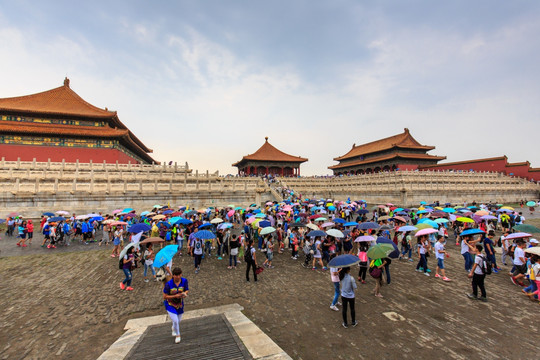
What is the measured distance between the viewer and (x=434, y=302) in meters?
7.11

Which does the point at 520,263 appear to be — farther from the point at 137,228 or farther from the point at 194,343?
the point at 137,228

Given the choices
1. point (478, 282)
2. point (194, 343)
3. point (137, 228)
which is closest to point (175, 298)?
point (194, 343)

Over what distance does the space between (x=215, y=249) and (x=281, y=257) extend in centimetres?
374

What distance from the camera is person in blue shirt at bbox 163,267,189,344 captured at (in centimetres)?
497

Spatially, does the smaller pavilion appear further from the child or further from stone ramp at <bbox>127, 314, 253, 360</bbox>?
stone ramp at <bbox>127, 314, 253, 360</bbox>

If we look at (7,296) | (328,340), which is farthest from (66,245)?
(328,340)

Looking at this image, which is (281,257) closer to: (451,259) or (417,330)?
(417,330)

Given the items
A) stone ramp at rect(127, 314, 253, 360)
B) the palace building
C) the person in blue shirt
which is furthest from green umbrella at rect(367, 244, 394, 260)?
the palace building

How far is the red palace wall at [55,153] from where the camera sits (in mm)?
31812

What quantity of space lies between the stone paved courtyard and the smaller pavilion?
47167mm

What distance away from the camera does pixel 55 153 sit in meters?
32.8

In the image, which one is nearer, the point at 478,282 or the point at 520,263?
the point at 478,282

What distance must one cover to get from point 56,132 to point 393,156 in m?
53.8

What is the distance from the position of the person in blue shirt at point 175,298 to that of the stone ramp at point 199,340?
0.95ft
